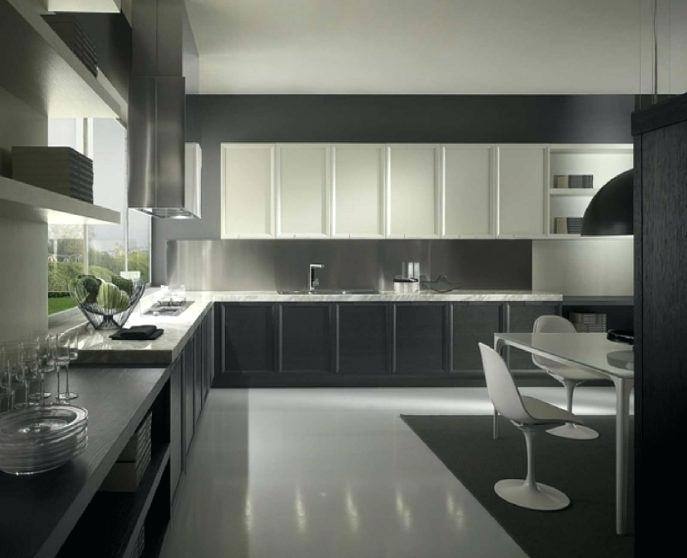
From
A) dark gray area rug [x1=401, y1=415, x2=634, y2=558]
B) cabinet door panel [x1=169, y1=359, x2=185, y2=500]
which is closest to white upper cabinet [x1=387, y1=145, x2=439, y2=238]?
dark gray area rug [x1=401, y1=415, x2=634, y2=558]

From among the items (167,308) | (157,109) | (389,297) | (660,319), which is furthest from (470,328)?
(660,319)

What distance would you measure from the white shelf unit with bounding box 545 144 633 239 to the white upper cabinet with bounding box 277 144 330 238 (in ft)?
8.17

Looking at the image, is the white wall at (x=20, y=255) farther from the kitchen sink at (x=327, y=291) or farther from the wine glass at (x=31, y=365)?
the kitchen sink at (x=327, y=291)

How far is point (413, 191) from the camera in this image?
20.4 feet

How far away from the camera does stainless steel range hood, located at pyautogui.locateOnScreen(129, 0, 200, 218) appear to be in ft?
13.6

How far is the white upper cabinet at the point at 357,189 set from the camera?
616 cm

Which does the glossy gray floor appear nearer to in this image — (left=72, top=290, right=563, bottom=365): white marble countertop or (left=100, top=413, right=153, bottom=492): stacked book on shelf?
(left=100, top=413, right=153, bottom=492): stacked book on shelf

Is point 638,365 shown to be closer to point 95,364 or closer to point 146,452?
point 146,452

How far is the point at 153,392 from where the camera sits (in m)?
2.21

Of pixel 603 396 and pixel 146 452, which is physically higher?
pixel 146 452

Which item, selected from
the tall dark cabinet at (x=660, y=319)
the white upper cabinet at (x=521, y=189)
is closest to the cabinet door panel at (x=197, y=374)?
the tall dark cabinet at (x=660, y=319)

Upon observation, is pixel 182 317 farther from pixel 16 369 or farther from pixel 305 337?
pixel 16 369

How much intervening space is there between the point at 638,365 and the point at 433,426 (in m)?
3.63

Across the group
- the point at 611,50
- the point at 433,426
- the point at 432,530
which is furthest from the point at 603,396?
the point at 432,530
